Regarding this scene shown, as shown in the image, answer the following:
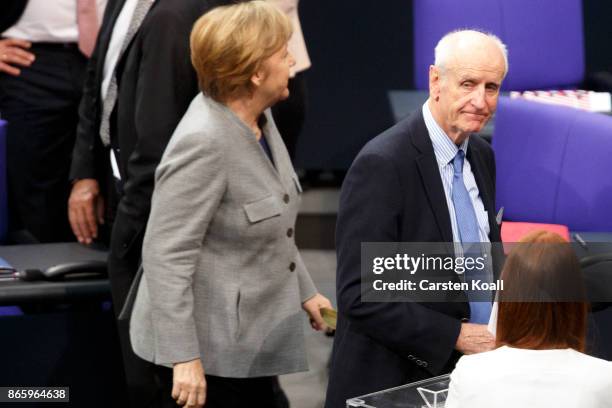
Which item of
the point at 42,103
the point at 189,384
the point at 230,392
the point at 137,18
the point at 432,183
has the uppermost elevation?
the point at 137,18

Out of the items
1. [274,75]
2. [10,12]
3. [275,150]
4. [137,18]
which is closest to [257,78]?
[274,75]

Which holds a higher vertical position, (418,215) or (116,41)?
(116,41)

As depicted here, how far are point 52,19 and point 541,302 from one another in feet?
9.32

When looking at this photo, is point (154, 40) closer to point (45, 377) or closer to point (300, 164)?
point (45, 377)

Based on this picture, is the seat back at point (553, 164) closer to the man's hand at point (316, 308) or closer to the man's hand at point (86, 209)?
the man's hand at point (316, 308)

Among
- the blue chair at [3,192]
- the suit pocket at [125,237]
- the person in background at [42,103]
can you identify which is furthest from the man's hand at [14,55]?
the suit pocket at [125,237]

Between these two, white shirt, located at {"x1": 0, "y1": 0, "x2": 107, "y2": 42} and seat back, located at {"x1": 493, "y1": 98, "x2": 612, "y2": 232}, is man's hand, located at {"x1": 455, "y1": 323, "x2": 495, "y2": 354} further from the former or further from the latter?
white shirt, located at {"x1": 0, "y1": 0, "x2": 107, "y2": 42}

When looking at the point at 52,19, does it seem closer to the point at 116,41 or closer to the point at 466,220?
the point at 116,41

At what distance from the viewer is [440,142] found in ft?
9.21

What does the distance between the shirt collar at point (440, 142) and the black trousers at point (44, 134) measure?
2111 millimetres

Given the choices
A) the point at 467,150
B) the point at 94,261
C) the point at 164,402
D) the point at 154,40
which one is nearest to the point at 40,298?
the point at 94,261

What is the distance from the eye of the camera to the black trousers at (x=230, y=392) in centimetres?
316

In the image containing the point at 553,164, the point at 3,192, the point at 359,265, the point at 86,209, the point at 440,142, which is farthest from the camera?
the point at 553,164

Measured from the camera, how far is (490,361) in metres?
2.25
